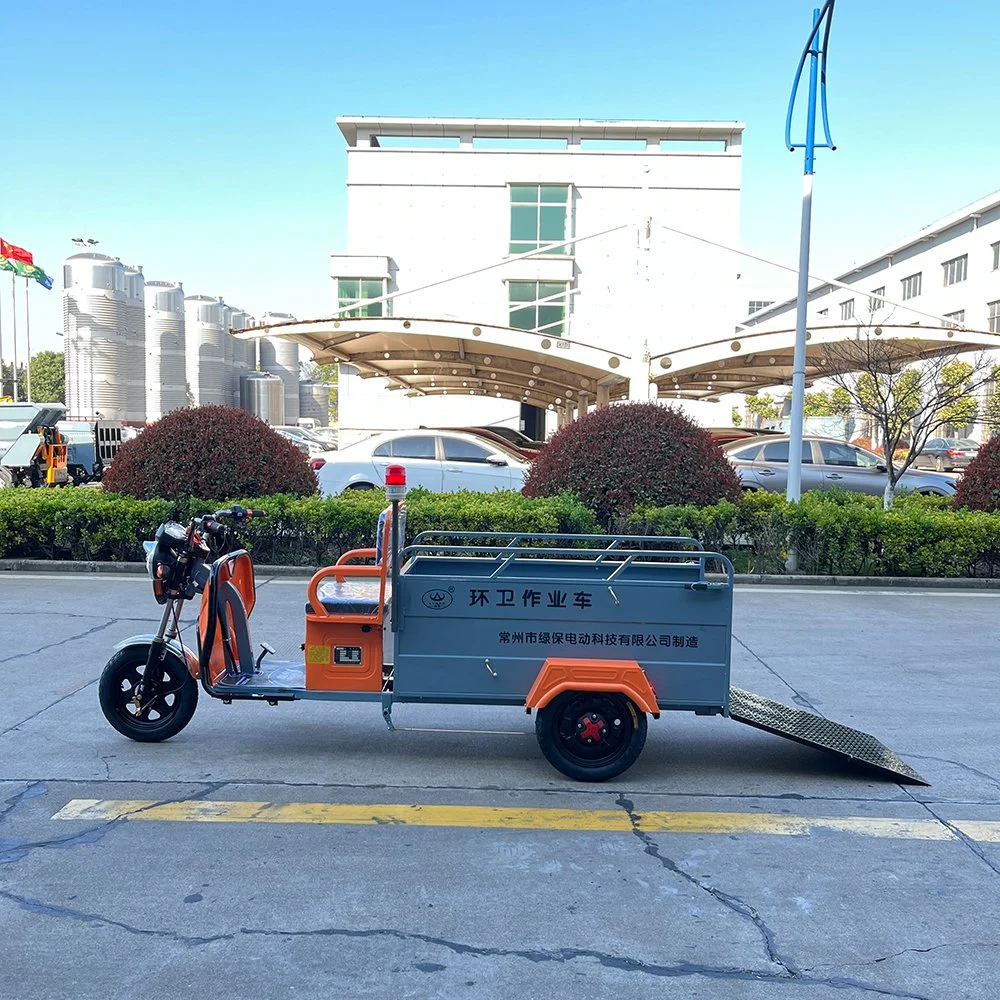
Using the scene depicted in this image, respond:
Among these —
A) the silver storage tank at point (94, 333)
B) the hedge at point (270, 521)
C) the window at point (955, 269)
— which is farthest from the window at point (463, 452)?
the window at point (955, 269)

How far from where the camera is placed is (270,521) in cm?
1127

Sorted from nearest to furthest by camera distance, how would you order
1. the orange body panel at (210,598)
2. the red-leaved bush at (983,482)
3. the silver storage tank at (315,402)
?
1. the orange body panel at (210,598)
2. the red-leaved bush at (983,482)
3. the silver storage tank at (315,402)

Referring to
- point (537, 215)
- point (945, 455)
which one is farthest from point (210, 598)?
point (945, 455)

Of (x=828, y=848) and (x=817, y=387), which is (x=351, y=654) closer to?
(x=828, y=848)

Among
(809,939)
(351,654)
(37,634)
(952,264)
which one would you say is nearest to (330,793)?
(351,654)

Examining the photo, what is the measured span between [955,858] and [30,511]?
1057cm

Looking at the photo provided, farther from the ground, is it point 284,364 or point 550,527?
point 284,364

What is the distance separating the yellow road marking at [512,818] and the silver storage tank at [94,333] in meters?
43.6

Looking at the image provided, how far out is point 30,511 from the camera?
36.9 feet

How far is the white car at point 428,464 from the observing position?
15094mm

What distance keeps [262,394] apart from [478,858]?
5766cm

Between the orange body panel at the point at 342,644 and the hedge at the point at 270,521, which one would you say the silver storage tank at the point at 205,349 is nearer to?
the hedge at the point at 270,521

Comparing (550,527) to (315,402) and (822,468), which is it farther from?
(315,402)

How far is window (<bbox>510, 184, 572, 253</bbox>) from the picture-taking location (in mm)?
34906
